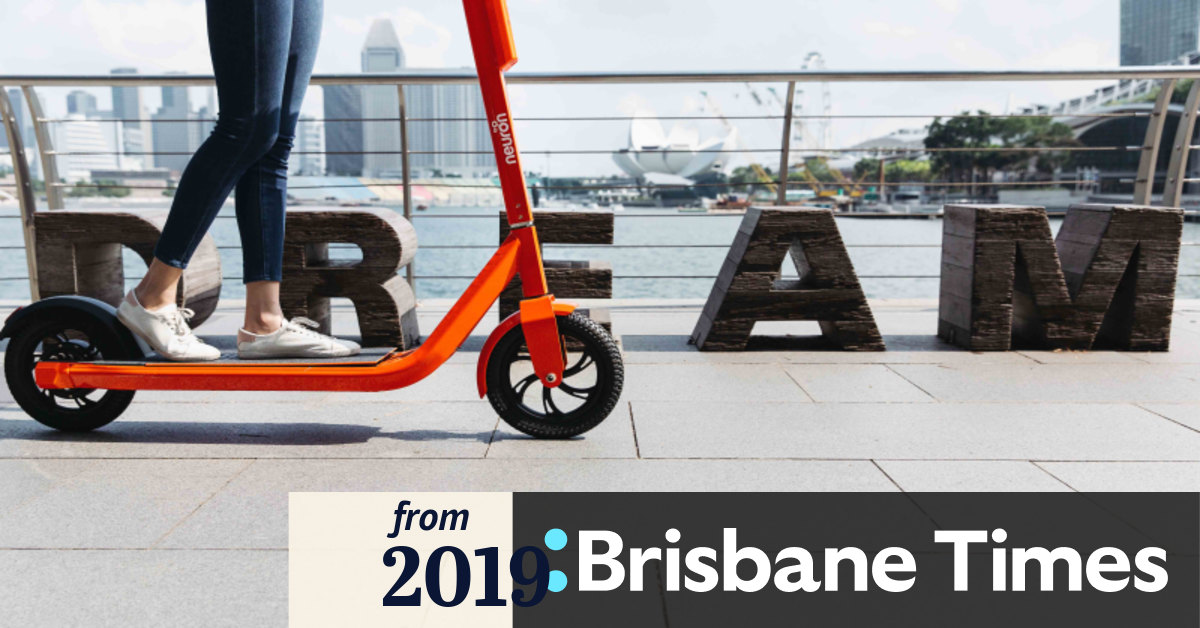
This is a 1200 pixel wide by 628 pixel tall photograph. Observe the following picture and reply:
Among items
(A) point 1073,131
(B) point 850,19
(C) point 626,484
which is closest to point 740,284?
(C) point 626,484

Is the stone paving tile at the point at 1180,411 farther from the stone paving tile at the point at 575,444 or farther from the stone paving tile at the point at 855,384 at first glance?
the stone paving tile at the point at 575,444

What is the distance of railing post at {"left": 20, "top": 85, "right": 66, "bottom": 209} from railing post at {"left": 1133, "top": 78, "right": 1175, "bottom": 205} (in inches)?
226

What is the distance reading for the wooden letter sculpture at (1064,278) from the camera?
13.3ft

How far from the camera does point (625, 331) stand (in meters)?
4.68

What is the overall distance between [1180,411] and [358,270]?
294 centimetres

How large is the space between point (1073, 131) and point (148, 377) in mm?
25341

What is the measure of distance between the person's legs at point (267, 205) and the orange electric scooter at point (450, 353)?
7.6 inches

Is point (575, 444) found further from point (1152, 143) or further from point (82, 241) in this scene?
point (1152, 143)

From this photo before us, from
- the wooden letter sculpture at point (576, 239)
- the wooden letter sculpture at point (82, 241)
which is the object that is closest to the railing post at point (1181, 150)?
the wooden letter sculpture at point (576, 239)

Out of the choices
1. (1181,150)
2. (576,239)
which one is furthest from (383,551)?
(1181,150)

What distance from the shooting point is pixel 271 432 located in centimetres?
281

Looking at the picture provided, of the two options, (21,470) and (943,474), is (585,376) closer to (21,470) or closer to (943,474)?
(943,474)

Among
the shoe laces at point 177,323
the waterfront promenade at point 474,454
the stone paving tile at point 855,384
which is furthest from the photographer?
the stone paving tile at point 855,384

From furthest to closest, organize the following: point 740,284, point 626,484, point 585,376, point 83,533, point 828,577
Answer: point 740,284 → point 585,376 → point 626,484 → point 83,533 → point 828,577
